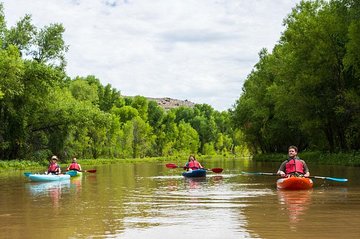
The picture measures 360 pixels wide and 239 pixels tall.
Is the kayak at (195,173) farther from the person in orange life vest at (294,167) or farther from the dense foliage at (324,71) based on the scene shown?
the dense foliage at (324,71)

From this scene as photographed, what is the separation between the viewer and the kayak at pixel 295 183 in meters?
18.0

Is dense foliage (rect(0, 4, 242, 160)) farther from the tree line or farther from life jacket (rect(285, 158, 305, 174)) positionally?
life jacket (rect(285, 158, 305, 174))

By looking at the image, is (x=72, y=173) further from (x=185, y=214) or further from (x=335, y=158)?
(x=335, y=158)

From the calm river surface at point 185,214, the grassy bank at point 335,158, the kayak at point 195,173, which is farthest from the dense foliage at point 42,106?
the calm river surface at point 185,214

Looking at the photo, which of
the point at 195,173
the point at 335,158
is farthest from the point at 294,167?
the point at 335,158

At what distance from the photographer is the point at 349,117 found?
131 ft

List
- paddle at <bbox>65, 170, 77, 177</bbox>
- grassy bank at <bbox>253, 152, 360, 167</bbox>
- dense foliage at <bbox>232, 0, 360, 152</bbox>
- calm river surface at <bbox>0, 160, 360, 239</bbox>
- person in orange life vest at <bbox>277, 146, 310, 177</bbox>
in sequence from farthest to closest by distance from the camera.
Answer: grassy bank at <bbox>253, 152, 360, 167</bbox> → dense foliage at <bbox>232, 0, 360, 152</bbox> → paddle at <bbox>65, 170, 77, 177</bbox> → person in orange life vest at <bbox>277, 146, 310, 177</bbox> → calm river surface at <bbox>0, 160, 360, 239</bbox>

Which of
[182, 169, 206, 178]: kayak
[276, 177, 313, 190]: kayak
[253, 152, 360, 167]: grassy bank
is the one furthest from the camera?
[253, 152, 360, 167]: grassy bank

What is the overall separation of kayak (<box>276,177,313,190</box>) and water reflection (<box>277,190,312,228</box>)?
0.92ft

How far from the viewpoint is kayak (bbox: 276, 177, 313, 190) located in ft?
59.1

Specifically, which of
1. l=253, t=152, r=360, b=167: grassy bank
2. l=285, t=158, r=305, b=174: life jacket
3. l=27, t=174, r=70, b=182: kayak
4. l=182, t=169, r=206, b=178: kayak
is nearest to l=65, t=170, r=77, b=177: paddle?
l=27, t=174, r=70, b=182: kayak

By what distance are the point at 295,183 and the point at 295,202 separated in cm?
355

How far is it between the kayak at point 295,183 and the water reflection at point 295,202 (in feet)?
0.92

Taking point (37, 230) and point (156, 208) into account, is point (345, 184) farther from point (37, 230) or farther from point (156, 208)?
point (37, 230)
